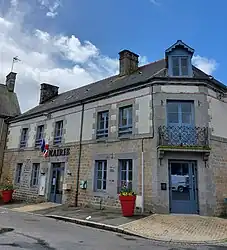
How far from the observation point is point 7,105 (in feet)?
65.3

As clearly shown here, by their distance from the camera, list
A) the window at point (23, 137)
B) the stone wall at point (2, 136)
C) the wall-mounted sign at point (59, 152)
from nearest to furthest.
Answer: the wall-mounted sign at point (59, 152)
the window at point (23, 137)
the stone wall at point (2, 136)

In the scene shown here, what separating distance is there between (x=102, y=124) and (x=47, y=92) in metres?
9.21

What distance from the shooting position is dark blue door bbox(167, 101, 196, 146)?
9906mm

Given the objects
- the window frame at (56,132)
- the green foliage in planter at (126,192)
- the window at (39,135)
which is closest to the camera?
the green foliage in planter at (126,192)

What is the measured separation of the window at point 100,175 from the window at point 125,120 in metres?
1.78

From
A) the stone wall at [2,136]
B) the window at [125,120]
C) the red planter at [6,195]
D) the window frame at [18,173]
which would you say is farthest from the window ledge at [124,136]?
the stone wall at [2,136]

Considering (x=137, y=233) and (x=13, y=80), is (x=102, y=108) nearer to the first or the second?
(x=137, y=233)

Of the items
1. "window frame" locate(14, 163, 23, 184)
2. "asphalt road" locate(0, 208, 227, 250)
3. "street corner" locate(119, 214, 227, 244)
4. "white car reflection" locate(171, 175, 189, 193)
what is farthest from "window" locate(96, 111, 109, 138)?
"window frame" locate(14, 163, 23, 184)

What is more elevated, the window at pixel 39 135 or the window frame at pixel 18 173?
the window at pixel 39 135

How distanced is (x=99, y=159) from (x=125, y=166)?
145cm

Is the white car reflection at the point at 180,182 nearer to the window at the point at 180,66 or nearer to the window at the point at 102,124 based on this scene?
the window at the point at 102,124

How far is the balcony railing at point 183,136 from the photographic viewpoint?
987 cm

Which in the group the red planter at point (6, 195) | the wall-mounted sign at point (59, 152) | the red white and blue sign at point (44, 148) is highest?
the red white and blue sign at point (44, 148)

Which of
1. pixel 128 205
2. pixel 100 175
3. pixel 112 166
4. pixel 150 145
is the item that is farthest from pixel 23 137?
pixel 128 205
